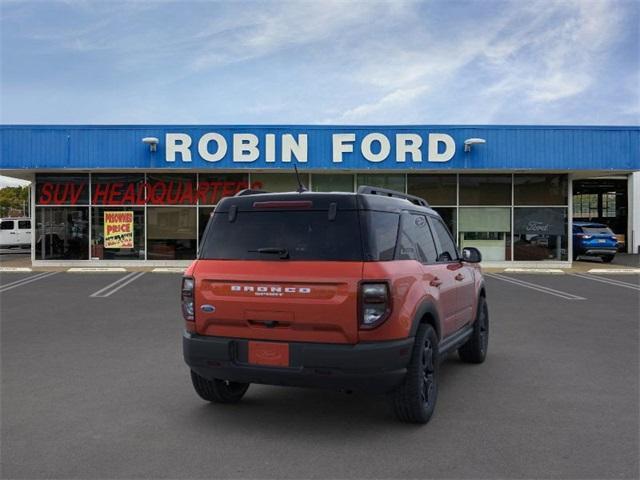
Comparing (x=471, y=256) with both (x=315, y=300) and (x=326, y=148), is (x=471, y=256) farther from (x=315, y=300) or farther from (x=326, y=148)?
(x=326, y=148)

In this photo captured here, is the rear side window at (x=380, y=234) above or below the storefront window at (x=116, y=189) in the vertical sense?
below

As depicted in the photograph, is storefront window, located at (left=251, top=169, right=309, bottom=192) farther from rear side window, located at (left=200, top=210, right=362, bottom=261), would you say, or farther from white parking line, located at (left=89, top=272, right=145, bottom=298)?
rear side window, located at (left=200, top=210, right=362, bottom=261)

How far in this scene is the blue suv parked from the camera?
79.3 ft

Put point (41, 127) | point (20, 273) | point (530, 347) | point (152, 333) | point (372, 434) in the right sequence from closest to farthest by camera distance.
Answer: point (372, 434), point (530, 347), point (152, 333), point (20, 273), point (41, 127)

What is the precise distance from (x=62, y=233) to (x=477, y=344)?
18.8 metres

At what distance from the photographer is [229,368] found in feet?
14.8

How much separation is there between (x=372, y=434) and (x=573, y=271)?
17351 mm

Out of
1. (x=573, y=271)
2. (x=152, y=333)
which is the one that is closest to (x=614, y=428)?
(x=152, y=333)

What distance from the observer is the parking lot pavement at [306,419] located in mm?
3957

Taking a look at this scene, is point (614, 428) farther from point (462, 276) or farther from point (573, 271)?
point (573, 271)

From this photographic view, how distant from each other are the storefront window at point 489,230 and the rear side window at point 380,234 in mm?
17863

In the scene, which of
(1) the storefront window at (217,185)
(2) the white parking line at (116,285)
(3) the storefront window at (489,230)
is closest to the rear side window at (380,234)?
(2) the white parking line at (116,285)

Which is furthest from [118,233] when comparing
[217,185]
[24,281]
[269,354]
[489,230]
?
[269,354]

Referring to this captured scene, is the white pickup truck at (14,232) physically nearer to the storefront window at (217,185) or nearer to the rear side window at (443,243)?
the storefront window at (217,185)
